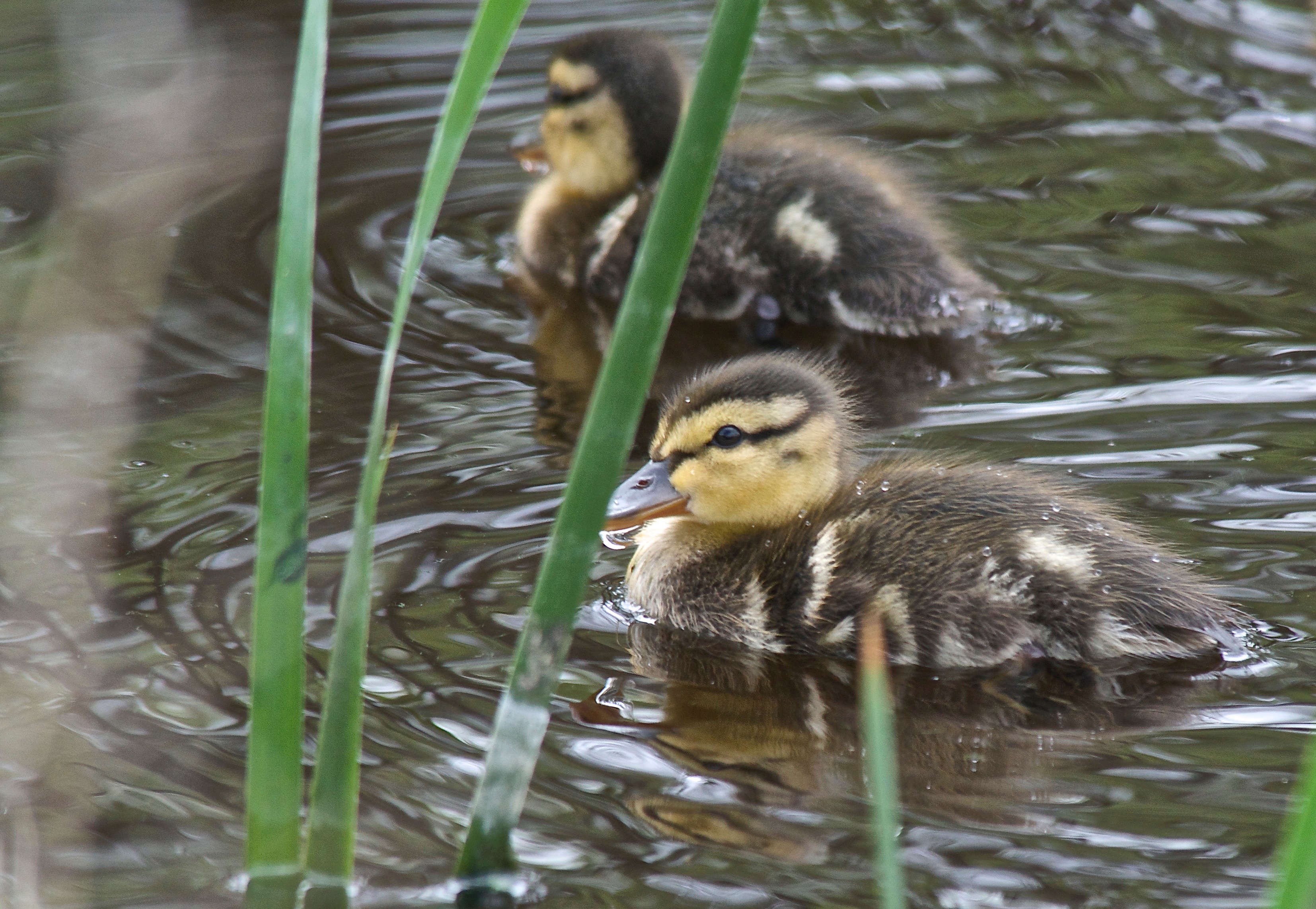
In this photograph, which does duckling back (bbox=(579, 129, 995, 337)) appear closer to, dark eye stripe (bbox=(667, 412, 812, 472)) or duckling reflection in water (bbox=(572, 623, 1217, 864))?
dark eye stripe (bbox=(667, 412, 812, 472))

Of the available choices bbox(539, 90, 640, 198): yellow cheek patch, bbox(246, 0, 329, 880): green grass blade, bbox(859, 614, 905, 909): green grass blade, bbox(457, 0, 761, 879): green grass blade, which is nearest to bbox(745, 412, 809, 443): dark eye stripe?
bbox(457, 0, 761, 879): green grass blade

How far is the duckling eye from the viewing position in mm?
3195

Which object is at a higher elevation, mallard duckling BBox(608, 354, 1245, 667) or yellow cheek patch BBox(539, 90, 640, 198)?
yellow cheek patch BBox(539, 90, 640, 198)

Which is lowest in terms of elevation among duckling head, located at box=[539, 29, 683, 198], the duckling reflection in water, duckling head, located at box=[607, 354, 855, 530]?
the duckling reflection in water

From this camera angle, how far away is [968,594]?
2.93m

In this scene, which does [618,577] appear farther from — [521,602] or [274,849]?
[274,849]

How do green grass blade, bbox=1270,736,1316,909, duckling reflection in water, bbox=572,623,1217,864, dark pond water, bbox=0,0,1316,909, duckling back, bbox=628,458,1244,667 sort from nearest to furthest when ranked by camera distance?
green grass blade, bbox=1270,736,1316,909
dark pond water, bbox=0,0,1316,909
duckling reflection in water, bbox=572,623,1217,864
duckling back, bbox=628,458,1244,667

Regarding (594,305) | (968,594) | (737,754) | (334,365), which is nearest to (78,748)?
(737,754)

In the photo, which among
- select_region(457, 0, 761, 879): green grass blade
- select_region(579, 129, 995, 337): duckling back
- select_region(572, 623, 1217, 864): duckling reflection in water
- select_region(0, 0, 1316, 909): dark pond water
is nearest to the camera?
select_region(457, 0, 761, 879): green grass blade

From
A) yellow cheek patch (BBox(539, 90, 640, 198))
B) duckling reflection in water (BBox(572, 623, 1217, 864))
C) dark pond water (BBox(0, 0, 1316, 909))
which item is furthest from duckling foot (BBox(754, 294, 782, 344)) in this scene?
duckling reflection in water (BBox(572, 623, 1217, 864))

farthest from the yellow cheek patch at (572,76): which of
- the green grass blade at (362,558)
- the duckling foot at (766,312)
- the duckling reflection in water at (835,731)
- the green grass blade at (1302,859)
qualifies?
the green grass blade at (1302,859)

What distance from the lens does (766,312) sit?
475 centimetres

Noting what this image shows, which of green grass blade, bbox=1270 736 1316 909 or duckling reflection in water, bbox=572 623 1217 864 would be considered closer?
green grass blade, bbox=1270 736 1316 909

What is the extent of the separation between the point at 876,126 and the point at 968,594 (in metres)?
3.46
